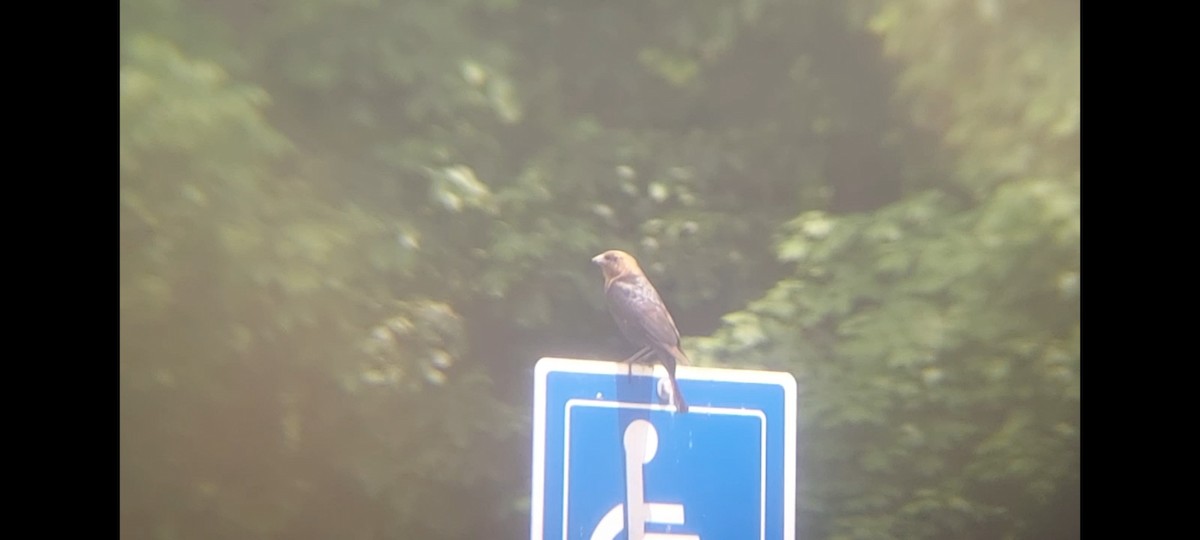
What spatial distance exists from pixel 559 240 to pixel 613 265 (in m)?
0.08

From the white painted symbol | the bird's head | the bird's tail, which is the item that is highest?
the bird's head

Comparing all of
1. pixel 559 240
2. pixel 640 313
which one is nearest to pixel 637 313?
pixel 640 313

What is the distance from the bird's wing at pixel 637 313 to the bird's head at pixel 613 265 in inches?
0.5

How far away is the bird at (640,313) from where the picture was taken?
170 cm

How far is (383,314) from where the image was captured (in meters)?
1.67

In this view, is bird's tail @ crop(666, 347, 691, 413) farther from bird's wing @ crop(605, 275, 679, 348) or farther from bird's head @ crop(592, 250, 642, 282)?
bird's head @ crop(592, 250, 642, 282)

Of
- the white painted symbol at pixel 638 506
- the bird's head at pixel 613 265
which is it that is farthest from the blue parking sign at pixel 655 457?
the bird's head at pixel 613 265

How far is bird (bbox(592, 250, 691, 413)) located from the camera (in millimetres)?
1699

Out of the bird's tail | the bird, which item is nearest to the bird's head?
the bird

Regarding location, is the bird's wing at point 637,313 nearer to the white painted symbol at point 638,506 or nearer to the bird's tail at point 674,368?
the bird's tail at point 674,368
